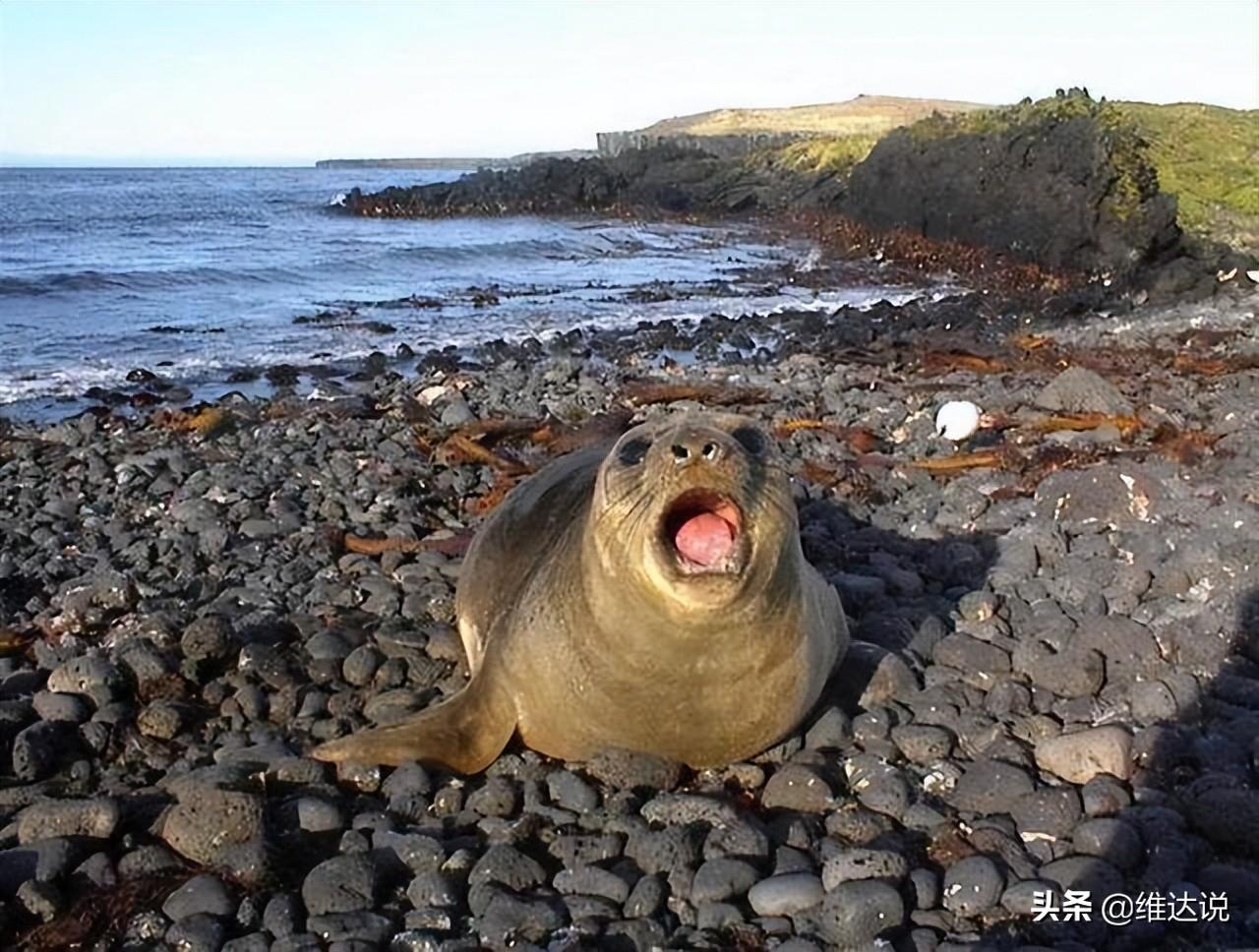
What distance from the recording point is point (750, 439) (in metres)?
4.01

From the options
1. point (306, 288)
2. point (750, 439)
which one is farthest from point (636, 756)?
point (306, 288)

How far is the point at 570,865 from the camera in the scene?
12.3 feet

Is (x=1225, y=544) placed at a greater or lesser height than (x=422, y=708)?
greater

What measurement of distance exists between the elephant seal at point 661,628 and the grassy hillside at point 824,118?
7600cm

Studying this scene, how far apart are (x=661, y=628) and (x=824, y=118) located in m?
102

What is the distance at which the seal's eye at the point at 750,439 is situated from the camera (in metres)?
3.96

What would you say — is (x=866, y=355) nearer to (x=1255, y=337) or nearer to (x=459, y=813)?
(x=1255, y=337)

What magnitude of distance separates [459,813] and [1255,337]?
40.4 ft

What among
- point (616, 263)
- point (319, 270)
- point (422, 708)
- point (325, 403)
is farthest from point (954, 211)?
point (422, 708)

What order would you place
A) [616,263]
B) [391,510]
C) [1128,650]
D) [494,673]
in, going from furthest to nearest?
[616,263] < [391,510] < [1128,650] < [494,673]

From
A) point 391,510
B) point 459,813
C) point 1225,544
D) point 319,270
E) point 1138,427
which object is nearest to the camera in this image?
point 459,813

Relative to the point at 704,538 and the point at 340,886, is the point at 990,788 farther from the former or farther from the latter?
the point at 340,886

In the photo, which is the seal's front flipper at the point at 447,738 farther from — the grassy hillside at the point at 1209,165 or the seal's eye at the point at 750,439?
the grassy hillside at the point at 1209,165

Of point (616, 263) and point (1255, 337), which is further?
point (616, 263)
